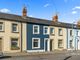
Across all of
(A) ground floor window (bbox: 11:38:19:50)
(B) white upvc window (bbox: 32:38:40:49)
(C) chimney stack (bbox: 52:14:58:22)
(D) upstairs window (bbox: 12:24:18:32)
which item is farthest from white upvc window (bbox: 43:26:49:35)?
(C) chimney stack (bbox: 52:14:58:22)

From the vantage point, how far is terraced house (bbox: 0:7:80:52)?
1475 inches

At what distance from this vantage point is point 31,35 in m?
41.5

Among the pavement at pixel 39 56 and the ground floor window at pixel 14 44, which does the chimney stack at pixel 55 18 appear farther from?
the pavement at pixel 39 56

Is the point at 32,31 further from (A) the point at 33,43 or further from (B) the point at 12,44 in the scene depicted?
(B) the point at 12,44

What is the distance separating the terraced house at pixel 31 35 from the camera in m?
37.5

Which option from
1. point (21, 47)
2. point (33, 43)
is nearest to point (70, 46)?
point (33, 43)

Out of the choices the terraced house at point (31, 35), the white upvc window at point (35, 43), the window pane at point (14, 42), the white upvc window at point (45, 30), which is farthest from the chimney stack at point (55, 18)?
the window pane at point (14, 42)

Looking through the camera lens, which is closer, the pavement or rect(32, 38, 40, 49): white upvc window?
the pavement

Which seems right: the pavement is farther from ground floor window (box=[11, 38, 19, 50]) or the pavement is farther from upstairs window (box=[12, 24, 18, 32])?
upstairs window (box=[12, 24, 18, 32])

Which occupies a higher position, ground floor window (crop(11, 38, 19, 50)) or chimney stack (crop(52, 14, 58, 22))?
chimney stack (crop(52, 14, 58, 22))

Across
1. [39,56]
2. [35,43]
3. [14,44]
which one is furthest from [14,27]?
[39,56]

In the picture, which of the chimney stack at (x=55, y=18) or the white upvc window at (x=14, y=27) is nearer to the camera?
the white upvc window at (x=14, y=27)

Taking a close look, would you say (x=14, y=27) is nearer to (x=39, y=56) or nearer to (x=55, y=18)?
(x=39, y=56)

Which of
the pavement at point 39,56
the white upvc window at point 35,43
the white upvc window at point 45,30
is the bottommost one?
the pavement at point 39,56
